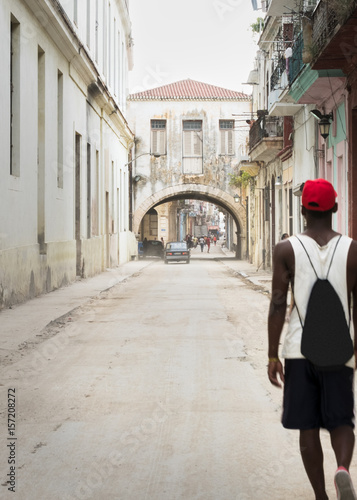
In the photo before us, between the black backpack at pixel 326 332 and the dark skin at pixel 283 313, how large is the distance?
167 millimetres

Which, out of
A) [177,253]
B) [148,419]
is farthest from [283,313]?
[177,253]

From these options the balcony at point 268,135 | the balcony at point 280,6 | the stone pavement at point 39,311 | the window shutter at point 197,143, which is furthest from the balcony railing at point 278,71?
the window shutter at point 197,143

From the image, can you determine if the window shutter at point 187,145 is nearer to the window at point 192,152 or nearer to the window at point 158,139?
the window at point 192,152

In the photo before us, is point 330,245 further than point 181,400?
No

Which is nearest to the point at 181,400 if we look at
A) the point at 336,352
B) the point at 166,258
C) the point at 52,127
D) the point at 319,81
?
the point at 336,352

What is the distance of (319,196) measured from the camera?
12.4 ft

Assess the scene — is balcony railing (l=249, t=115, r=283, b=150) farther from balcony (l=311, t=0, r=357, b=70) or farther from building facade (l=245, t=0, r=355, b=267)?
balcony (l=311, t=0, r=357, b=70)

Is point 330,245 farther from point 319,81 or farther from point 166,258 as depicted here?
point 166,258

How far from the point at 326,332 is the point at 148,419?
7.93ft

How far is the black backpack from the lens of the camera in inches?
142

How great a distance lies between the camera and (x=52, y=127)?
19.2 meters

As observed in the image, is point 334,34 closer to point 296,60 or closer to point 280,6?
point 296,60

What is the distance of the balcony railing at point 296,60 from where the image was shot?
1723 cm

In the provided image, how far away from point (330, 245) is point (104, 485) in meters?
1.81
